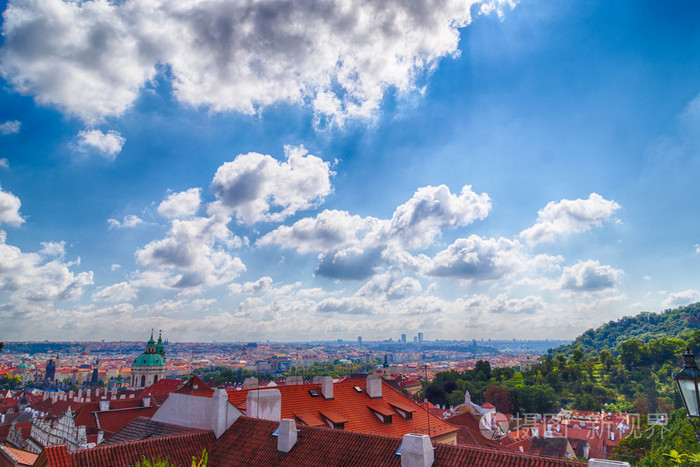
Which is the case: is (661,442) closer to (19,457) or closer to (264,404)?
(264,404)

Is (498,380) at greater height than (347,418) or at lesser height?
lesser

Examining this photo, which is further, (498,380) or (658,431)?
(498,380)

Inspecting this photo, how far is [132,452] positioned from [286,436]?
5.56m

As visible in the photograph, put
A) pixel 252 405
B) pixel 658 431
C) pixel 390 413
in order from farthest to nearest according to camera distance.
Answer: pixel 658 431, pixel 390 413, pixel 252 405

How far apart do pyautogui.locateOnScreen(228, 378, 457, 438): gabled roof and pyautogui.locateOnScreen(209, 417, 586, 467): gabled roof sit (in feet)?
8.53

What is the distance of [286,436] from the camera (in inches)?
682

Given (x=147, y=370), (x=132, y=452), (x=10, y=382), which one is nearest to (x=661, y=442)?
(x=132, y=452)

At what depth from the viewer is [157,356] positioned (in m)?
112

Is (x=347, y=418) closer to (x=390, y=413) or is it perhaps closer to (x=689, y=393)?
(x=390, y=413)

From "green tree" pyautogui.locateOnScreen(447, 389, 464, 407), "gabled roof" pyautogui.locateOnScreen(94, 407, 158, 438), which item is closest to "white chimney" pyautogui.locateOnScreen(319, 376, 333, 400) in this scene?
"gabled roof" pyautogui.locateOnScreen(94, 407, 158, 438)

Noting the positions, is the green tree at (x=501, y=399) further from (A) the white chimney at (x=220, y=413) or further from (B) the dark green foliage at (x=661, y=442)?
(A) the white chimney at (x=220, y=413)

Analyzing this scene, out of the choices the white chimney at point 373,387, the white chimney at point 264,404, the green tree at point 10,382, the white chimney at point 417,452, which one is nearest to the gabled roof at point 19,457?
the white chimney at point 264,404

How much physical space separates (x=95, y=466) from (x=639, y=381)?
137 metres

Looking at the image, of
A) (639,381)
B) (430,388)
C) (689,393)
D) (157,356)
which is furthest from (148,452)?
(639,381)
